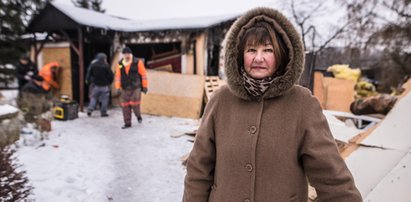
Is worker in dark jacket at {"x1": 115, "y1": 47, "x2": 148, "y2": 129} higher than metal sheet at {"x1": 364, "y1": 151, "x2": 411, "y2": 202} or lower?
higher

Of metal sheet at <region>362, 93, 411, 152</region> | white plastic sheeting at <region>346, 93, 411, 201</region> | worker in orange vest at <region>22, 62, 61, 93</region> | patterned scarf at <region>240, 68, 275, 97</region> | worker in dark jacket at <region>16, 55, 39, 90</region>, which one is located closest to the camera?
patterned scarf at <region>240, 68, 275, 97</region>

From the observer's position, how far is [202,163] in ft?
5.24

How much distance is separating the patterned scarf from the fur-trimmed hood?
0.02 metres

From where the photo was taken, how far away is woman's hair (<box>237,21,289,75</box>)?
4.87 ft

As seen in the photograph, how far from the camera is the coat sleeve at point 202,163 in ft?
5.22

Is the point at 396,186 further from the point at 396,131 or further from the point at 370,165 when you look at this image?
the point at 396,131

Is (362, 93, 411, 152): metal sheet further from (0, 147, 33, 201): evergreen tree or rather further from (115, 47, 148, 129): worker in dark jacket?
(115, 47, 148, 129): worker in dark jacket

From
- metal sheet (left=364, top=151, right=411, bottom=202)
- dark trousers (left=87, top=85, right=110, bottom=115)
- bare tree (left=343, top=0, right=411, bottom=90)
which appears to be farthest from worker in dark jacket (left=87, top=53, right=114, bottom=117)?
bare tree (left=343, top=0, right=411, bottom=90)

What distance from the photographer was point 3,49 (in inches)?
604

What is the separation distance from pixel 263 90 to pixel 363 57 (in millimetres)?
23161

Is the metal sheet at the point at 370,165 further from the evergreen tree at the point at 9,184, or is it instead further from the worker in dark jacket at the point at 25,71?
the worker in dark jacket at the point at 25,71

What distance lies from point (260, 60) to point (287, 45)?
15 cm

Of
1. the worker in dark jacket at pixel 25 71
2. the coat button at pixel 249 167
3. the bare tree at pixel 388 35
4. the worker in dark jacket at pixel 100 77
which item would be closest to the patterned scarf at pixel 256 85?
the coat button at pixel 249 167

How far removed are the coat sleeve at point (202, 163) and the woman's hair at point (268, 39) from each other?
388 mm
